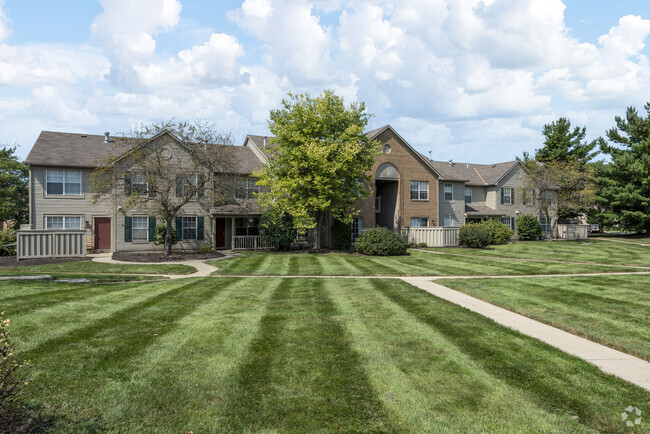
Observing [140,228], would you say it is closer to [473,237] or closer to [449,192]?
[473,237]

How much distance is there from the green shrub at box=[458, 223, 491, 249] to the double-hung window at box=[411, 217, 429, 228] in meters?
4.47

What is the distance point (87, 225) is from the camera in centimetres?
2634

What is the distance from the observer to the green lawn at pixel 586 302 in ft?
25.5

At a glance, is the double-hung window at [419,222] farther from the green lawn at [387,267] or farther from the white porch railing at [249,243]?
the white porch railing at [249,243]

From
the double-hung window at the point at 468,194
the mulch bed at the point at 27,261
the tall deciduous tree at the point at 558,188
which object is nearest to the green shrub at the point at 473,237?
the double-hung window at the point at 468,194

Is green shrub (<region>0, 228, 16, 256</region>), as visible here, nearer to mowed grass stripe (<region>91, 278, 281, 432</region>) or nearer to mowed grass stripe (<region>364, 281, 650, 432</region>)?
mowed grass stripe (<region>91, 278, 281, 432</region>)

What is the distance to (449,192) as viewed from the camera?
1501 inches

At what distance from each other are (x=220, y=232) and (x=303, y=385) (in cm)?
2564

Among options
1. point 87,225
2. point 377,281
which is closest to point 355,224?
point 377,281

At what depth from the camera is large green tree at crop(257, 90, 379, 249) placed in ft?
83.7

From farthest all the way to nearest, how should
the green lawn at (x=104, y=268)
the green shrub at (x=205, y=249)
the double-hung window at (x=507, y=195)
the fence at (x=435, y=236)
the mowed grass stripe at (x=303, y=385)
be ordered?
the double-hung window at (x=507, y=195), the fence at (x=435, y=236), the green shrub at (x=205, y=249), the green lawn at (x=104, y=268), the mowed grass stripe at (x=303, y=385)

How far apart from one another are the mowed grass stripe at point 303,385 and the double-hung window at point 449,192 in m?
32.0

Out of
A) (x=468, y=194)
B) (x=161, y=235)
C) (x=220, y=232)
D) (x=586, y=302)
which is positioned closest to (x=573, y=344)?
(x=586, y=302)

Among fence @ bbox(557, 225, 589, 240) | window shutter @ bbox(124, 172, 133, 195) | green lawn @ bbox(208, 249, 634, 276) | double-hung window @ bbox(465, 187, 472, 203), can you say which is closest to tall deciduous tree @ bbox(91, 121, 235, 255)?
window shutter @ bbox(124, 172, 133, 195)
